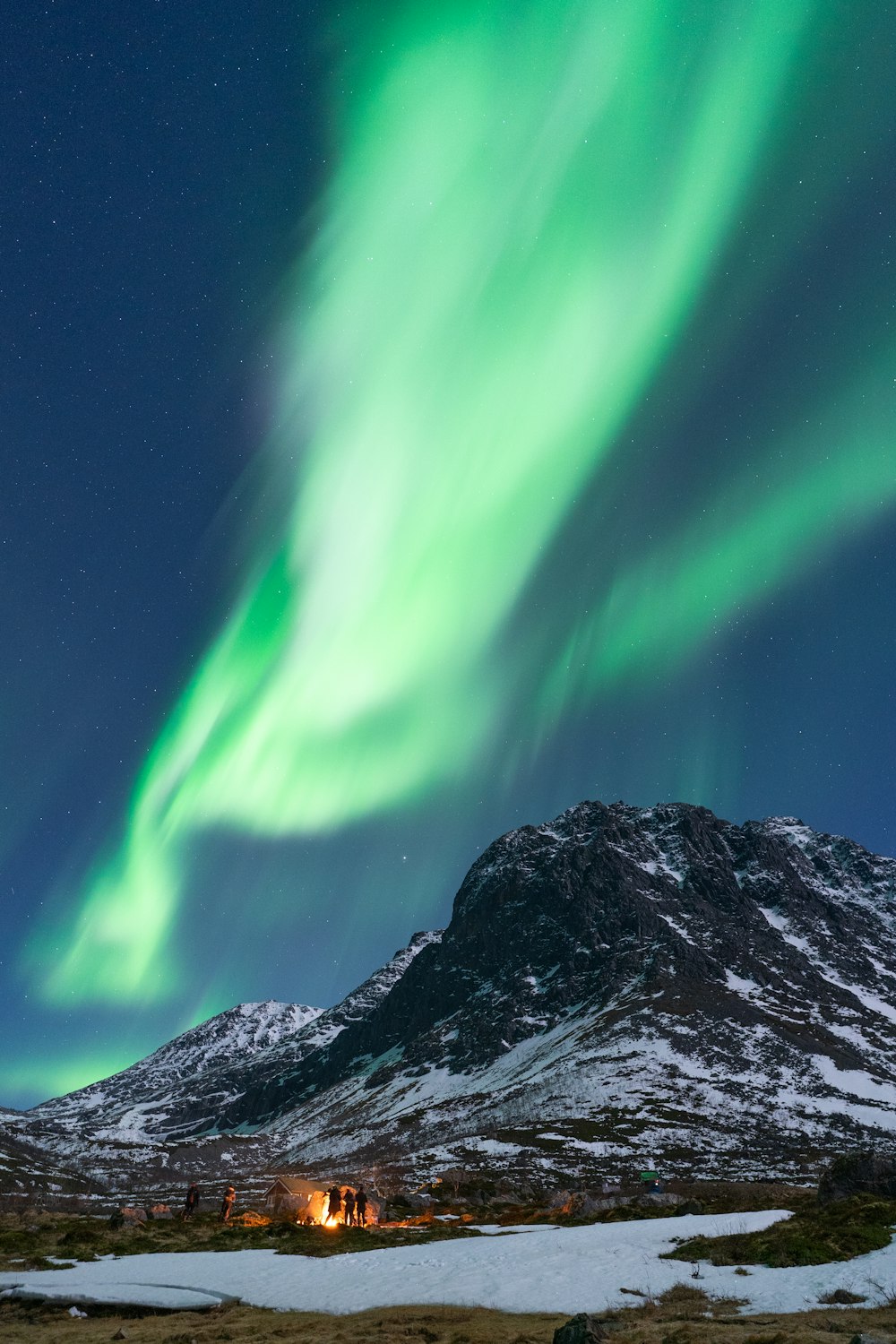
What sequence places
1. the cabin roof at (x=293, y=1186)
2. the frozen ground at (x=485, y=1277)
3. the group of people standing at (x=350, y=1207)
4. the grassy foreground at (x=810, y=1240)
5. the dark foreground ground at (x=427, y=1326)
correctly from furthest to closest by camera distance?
1. the cabin roof at (x=293, y=1186)
2. the group of people standing at (x=350, y=1207)
3. the grassy foreground at (x=810, y=1240)
4. the frozen ground at (x=485, y=1277)
5. the dark foreground ground at (x=427, y=1326)

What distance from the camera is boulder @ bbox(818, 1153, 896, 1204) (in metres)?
25.7

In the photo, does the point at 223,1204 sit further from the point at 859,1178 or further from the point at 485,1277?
the point at 859,1178

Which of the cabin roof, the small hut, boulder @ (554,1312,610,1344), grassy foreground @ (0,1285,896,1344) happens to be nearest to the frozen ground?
grassy foreground @ (0,1285,896,1344)

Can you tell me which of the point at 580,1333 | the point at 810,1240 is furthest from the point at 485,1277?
the point at 580,1333

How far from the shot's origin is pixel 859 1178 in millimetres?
26312

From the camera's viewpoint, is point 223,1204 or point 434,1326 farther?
point 223,1204

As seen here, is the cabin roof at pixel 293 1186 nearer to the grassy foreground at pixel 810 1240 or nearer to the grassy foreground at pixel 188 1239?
the grassy foreground at pixel 188 1239

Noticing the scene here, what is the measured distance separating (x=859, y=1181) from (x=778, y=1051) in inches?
6408

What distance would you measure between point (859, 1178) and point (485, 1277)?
46.8ft

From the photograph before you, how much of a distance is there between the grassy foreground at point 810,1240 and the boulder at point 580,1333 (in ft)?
25.4

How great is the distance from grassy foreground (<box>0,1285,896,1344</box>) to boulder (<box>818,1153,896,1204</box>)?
499 inches

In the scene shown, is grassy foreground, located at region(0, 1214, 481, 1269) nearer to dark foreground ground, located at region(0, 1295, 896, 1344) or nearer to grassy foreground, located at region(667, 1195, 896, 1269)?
dark foreground ground, located at region(0, 1295, 896, 1344)

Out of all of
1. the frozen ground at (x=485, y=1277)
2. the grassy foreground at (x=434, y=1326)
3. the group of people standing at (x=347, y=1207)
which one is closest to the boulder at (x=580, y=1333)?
the grassy foreground at (x=434, y=1326)

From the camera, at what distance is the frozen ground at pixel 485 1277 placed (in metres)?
16.7
